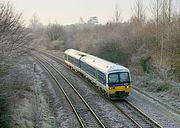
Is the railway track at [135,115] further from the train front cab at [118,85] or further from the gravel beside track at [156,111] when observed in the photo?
the train front cab at [118,85]

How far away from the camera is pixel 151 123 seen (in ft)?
57.7

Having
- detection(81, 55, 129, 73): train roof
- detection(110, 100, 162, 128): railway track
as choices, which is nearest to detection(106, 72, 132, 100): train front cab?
detection(81, 55, 129, 73): train roof

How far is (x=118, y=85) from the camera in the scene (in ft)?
75.1

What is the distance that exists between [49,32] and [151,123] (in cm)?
6773

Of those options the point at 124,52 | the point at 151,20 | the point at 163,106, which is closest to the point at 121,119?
the point at 163,106

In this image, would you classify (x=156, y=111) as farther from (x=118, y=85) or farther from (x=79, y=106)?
(x=79, y=106)

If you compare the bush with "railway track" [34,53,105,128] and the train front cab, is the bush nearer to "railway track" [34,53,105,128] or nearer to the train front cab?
"railway track" [34,53,105,128]

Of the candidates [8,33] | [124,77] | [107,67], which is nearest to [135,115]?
[124,77]

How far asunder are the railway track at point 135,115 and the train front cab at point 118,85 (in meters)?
0.63

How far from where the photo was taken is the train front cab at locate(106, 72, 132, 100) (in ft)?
74.5

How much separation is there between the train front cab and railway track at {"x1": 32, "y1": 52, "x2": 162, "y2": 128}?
2.08 feet

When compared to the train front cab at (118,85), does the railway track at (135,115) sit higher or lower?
lower

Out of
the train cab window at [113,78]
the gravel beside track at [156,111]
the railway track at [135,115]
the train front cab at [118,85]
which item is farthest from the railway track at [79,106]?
the gravel beside track at [156,111]

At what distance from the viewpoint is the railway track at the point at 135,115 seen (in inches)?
682
